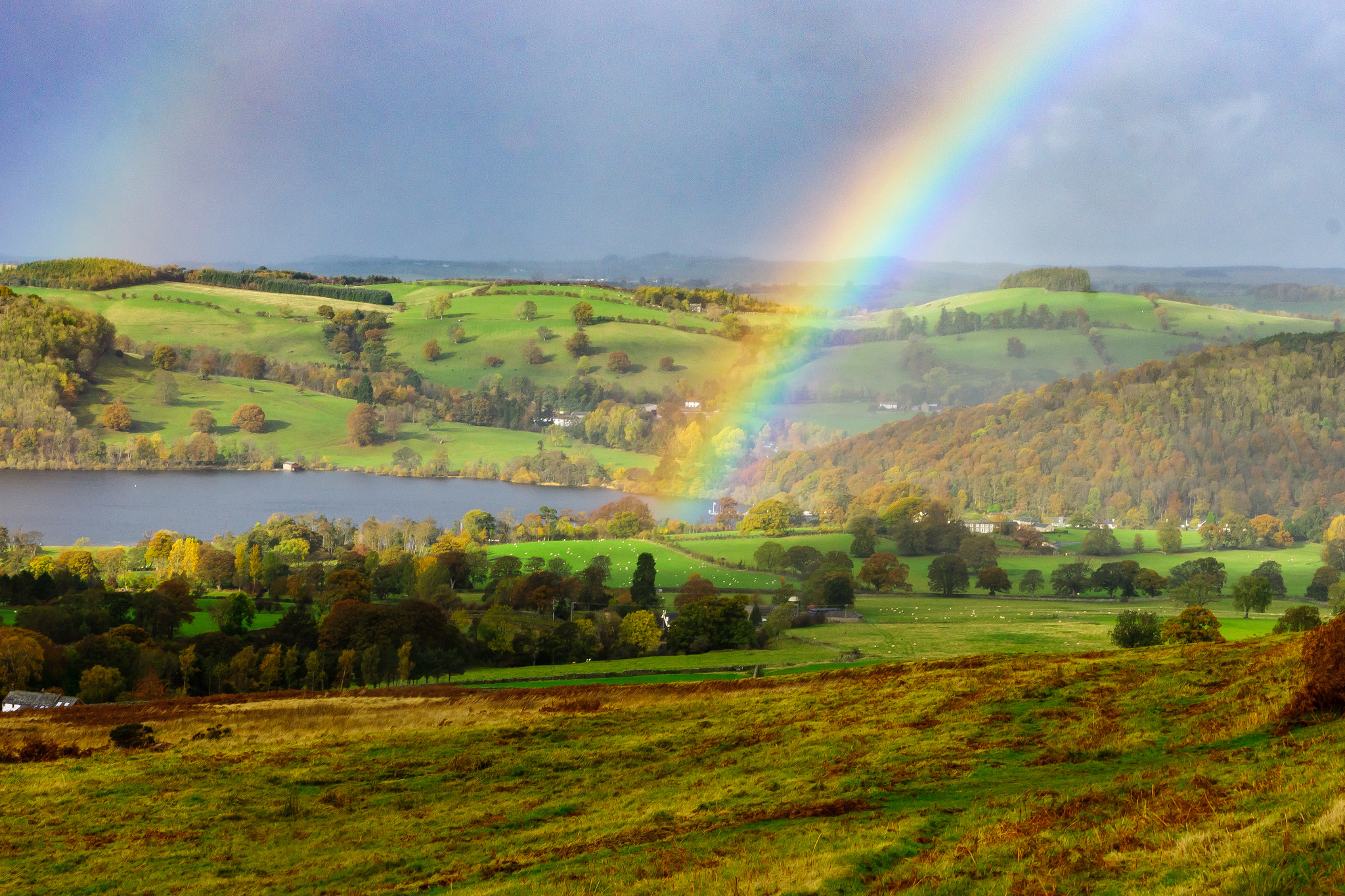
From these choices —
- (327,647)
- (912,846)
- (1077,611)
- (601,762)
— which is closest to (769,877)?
(912,846)

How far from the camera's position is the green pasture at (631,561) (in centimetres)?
7225

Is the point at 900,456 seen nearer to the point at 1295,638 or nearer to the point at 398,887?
the point at 1295,638

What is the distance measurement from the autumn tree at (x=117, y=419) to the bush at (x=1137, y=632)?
445ft

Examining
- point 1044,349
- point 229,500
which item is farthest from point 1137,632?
point 1044,349

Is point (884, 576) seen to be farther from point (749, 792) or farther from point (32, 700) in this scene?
point (749, 792)

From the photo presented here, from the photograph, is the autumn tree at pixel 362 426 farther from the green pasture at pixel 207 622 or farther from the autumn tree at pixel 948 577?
the autumn tree at pixel 948 577

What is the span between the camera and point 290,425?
144 m

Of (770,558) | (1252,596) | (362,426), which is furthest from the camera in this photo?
(362,426)

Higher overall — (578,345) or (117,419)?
(578,345)

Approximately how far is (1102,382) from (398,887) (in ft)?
508

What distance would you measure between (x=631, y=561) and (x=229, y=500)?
58.8 meters

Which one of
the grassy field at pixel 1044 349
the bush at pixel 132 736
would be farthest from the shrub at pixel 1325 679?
the grassy field at pixel 1044 349

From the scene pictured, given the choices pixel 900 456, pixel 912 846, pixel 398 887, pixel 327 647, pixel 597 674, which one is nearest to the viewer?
→ pixel 912 846

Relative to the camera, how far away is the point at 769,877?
816 centimetres
